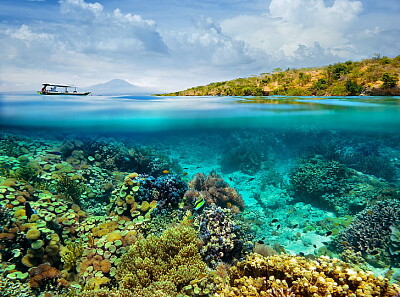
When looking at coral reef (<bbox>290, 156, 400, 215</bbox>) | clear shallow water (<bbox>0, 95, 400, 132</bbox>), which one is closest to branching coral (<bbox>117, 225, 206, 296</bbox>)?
coral reef (<bbox>290, 156, 400, 215</bbox>)

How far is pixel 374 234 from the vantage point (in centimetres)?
644

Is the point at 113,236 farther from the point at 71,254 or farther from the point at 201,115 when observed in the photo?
the point at 201,115

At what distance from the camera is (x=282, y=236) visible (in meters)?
7.71

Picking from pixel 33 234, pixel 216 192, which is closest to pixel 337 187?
pixel 216 192

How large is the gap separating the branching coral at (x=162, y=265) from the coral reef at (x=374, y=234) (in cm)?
435

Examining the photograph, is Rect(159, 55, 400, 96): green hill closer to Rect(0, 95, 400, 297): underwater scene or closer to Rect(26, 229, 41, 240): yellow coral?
Rect(0, 95, 400, 297): underwater scene

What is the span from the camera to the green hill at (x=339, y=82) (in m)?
20.9

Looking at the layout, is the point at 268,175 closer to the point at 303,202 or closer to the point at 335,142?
the point at 303,202

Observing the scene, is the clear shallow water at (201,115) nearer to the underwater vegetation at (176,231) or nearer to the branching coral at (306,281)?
the underwater vegetation at (176,231)

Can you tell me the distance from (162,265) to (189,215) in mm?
2382

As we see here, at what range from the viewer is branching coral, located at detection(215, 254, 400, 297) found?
314 cm

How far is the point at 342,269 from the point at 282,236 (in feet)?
14.1

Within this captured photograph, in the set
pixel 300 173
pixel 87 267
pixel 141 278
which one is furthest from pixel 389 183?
pixel 87 267

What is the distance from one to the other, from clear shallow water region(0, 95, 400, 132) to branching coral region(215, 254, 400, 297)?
44.1ft
